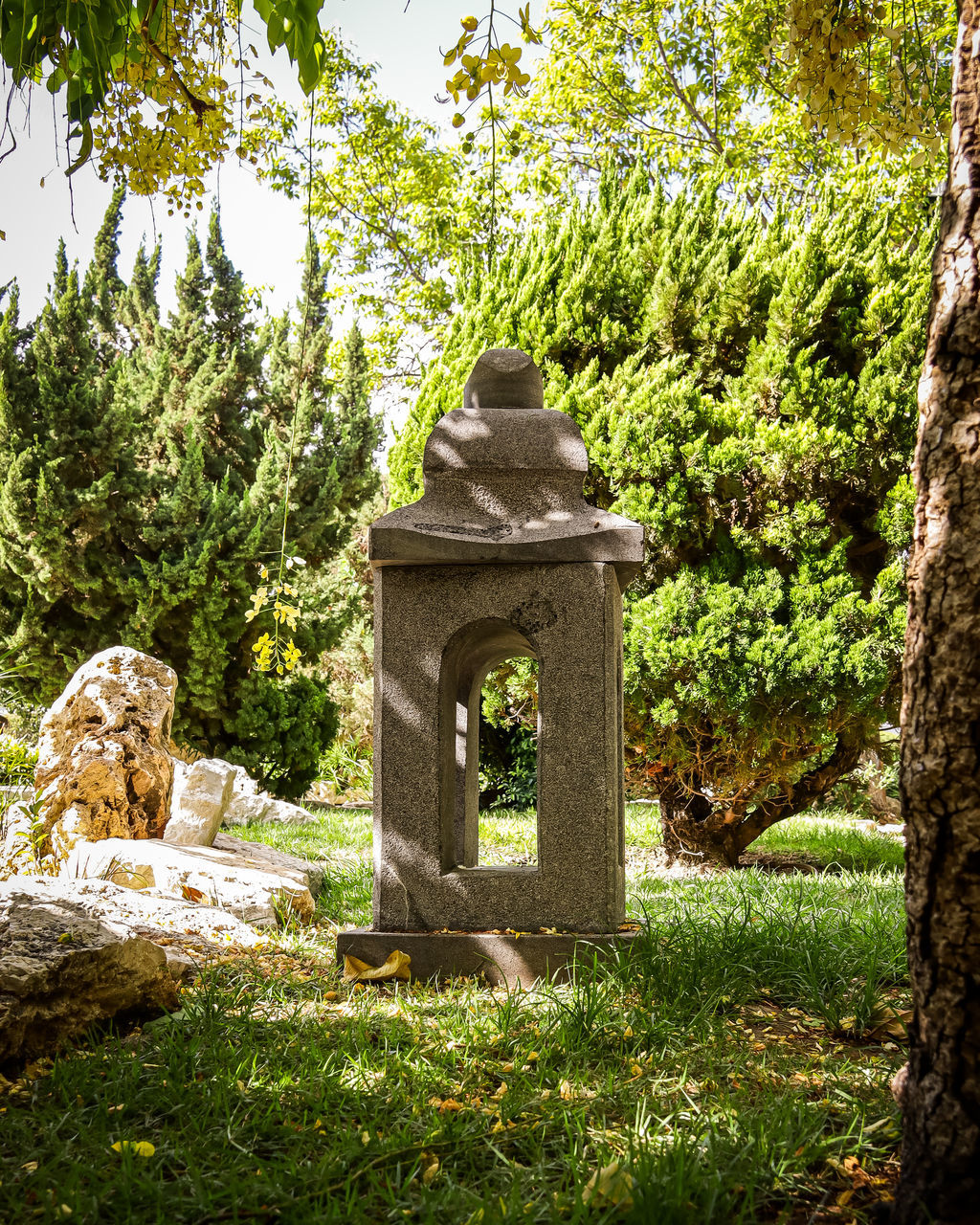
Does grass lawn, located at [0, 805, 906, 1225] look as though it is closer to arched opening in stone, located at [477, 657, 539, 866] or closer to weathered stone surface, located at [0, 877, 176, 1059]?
weathered stone surface, located at [0, 877, 176, 1059]

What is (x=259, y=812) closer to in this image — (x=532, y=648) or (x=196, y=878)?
(x=196, y=878)

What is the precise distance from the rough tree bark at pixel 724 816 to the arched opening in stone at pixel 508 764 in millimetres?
1086

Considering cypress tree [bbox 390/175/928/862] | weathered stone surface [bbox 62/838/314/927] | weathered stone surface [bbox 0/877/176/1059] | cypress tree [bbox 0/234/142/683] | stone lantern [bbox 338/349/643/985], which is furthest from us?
cypress tree [bbox 0/234/142/683]

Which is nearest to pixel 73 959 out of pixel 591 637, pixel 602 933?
pixel 602 933

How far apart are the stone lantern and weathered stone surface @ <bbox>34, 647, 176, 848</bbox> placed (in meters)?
2.38

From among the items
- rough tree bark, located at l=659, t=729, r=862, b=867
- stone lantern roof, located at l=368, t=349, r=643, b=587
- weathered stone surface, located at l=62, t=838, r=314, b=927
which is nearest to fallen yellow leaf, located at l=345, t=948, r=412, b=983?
weathered stone surface, located at l=62, t=838, r=314, b=927

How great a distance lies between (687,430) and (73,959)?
5013 mm

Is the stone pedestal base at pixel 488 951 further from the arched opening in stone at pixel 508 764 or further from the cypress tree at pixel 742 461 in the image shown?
the cypress tree at pixel 742 461

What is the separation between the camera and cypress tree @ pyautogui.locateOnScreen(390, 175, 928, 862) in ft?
19.7

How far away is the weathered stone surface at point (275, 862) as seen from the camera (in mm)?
5004

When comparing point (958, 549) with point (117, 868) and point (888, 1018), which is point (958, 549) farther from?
point (117, 868)

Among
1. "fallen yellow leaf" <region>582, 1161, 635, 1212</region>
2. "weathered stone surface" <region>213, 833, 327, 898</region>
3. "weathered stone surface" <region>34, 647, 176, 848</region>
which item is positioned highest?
"weathered stone surface" <region>34, 647, 176, 848</region>

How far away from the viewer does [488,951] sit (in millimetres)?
3465

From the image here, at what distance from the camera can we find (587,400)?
6.59m
